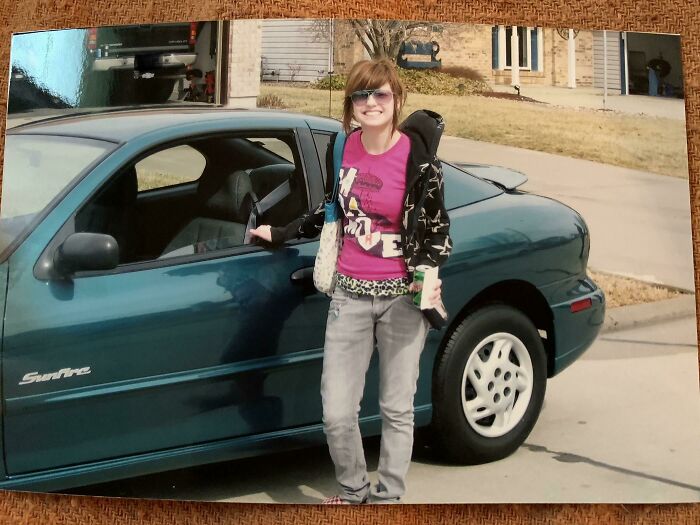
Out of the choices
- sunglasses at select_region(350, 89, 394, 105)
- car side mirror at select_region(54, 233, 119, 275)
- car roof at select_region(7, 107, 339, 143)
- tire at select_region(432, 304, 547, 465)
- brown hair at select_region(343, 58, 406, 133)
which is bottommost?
tire at select_region(432, 304, 547, 465)

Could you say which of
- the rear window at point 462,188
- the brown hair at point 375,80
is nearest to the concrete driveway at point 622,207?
the rear window at point 462,188

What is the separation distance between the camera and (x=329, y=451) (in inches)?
120

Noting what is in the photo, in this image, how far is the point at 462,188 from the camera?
3.19 m

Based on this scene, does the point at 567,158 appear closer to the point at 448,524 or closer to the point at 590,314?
the point at 590,314

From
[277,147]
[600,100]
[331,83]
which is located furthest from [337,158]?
[600,100]

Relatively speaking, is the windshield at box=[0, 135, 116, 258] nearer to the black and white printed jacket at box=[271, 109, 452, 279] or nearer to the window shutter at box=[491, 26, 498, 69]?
the black and white printed jacket at box=[271, 109, 452, 279]

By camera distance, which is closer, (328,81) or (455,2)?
(328,81)

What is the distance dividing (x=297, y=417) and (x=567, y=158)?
153cm

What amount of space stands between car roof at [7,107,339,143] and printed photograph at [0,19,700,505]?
0.01 m

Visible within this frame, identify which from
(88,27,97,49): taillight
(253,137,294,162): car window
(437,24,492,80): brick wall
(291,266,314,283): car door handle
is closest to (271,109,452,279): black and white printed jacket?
(291,266,314,283): car door handle

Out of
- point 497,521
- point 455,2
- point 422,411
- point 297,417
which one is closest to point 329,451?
point 297,417

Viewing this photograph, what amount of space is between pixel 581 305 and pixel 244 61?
1681 mm

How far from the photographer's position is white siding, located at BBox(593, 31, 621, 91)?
3.49 metres

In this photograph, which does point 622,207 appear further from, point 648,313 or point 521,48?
point 521,48
